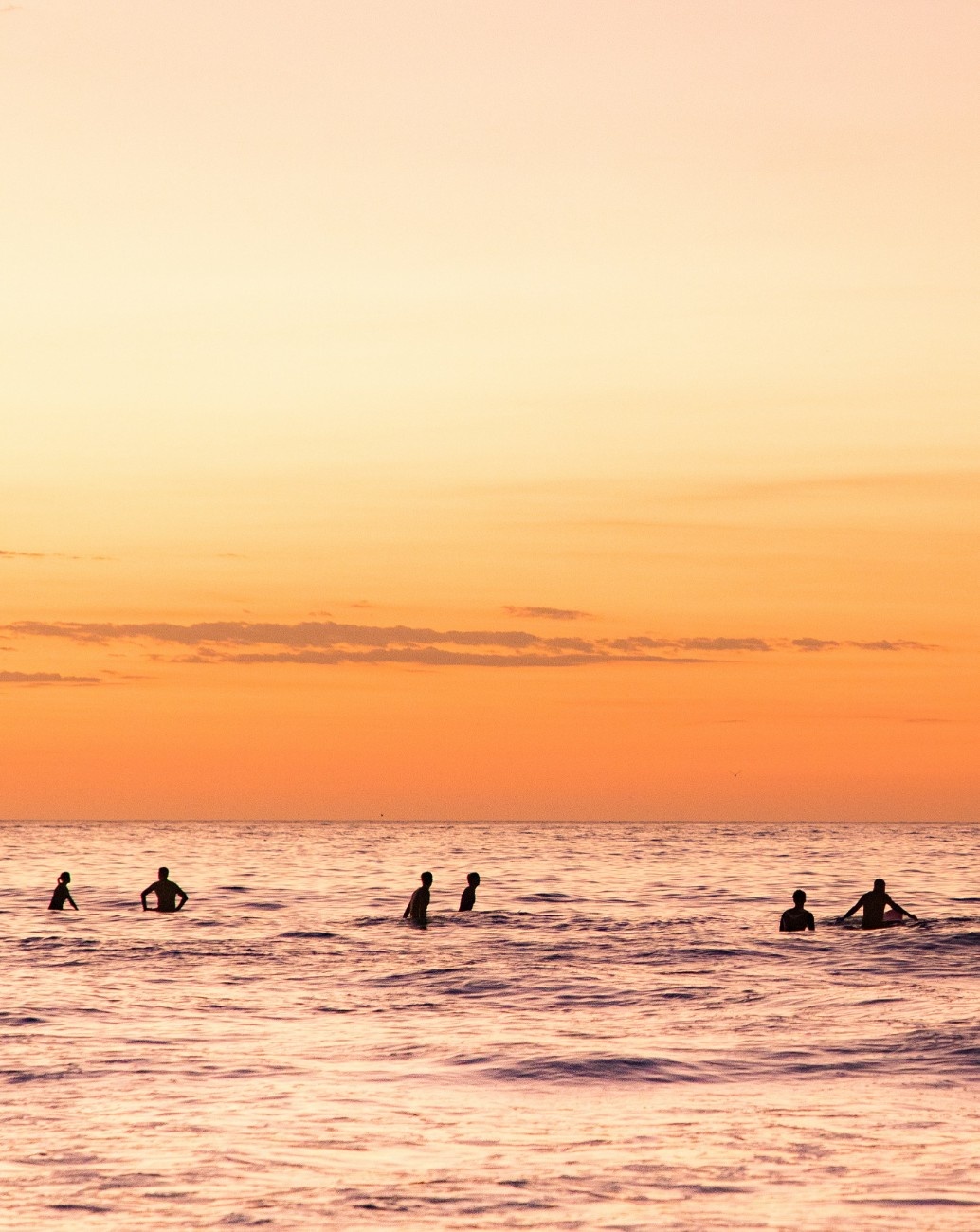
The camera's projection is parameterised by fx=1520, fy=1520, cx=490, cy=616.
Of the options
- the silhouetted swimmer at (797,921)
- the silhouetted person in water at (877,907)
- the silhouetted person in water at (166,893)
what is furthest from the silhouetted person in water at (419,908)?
the silhouetted person in water at (877,907)

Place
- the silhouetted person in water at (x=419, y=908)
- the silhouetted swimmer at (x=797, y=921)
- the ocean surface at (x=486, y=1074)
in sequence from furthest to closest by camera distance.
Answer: the silhouetted person in water at (x=419, y=908) < the silhouetted swimmer at (x=797, y=921) < the ocean surface at (x=486, y=1074)

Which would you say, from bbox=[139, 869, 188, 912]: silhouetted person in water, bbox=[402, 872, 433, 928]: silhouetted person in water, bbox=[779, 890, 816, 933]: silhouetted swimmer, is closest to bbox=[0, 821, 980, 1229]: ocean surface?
bbox=[402, 872, 433, 928]: silhouetted person in water

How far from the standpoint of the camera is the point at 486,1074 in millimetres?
16375

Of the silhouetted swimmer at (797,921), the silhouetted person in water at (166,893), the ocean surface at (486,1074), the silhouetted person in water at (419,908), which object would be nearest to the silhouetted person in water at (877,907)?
the ocean surface at (486,1074)

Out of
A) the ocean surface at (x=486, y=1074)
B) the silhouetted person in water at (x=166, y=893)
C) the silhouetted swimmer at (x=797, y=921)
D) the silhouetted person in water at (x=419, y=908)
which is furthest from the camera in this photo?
the silhouetted person in water at (x=166, y=893)

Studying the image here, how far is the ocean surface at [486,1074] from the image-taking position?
1105cm

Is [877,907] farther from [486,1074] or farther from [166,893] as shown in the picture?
[486,1074]

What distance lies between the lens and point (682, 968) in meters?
27.0

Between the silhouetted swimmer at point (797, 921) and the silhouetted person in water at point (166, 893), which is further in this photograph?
the silhouetted person in water at point (166, 893)

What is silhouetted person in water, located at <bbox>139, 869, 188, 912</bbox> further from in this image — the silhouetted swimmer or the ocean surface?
the silhouetted swimmer

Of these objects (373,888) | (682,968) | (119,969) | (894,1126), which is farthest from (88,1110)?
(373,888)

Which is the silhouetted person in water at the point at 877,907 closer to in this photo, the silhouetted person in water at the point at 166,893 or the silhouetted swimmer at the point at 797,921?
the silhouetted swimmer at the point at 797,921

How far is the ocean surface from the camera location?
36.3 feet

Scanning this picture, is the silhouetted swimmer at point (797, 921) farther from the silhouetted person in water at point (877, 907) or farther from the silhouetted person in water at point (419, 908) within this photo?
the silhouetted person in water at point (419, 908)
